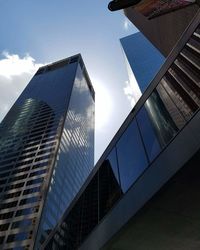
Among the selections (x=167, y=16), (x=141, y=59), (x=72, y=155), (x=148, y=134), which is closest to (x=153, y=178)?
(x=148, y=134)

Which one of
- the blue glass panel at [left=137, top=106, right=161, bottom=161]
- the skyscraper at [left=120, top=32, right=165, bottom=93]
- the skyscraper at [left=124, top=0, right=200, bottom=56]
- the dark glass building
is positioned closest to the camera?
the dark glass building

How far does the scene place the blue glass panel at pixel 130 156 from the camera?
1050 cm

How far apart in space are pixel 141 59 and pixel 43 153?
220 feet

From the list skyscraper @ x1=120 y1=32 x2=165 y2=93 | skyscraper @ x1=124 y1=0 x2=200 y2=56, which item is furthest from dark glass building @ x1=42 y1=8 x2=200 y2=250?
skyscraper @ x1=120 y1=32 x2=165 y2=93

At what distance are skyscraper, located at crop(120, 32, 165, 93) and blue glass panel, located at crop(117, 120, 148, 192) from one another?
8667 cm

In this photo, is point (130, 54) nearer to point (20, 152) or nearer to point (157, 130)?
point (20, 152)

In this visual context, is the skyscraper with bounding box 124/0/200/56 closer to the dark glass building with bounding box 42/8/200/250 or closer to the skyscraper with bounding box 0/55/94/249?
the dark glass building with bounding box 42/8/200/250

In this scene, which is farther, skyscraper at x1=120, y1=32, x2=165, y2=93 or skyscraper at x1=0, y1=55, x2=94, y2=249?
skyscraper at x1=120, y1=32, x2=165, y2=93

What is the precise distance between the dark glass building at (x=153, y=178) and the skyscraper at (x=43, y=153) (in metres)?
64.1

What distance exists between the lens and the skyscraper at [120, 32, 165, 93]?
4437 inches

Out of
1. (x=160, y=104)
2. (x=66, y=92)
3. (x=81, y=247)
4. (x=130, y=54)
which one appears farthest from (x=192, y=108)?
(x=66, y=92)

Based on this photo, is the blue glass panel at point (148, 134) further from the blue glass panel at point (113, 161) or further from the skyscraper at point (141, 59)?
the skyscraper at point (141, 59)

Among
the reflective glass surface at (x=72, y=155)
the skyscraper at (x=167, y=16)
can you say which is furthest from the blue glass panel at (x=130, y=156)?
the reflective glass surface at (x=72, y=155)

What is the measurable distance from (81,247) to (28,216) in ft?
243
